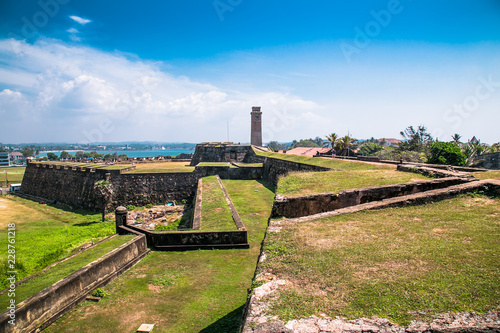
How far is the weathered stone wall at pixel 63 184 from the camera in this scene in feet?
65.1

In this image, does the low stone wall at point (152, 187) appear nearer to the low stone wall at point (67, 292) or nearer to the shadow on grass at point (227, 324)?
the low stone wall at point (67, 292)

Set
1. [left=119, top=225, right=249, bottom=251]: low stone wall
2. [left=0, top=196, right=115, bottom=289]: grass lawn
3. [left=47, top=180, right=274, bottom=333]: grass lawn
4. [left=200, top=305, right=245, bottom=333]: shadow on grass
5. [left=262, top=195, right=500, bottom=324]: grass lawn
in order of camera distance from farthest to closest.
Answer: [left=0, top=196, right=115, bottom=289]: grass lawn < [left=119, top=225, right=249, bottom=251]: low stone wall < [left=47, top=180, right=274, bottom=333]: grass lawn < [left=200, top=305, right=245, bottom=333]: shadow on grass < [left=262, top=195, right=500, bottom=324]: grass lawn

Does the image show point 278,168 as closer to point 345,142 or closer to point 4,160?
point 345,142

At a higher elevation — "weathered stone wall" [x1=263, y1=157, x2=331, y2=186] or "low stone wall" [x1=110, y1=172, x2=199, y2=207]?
"weathered stone wall" [x1=263, y1=157, x2=331, y2=186]

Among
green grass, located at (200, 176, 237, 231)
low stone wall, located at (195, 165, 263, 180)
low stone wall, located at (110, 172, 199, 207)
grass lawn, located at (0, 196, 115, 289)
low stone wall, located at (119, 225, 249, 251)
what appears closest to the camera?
low stone wall, located at (119, 225, 249, 251)

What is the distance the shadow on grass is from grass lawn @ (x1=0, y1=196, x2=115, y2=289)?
20.6ft

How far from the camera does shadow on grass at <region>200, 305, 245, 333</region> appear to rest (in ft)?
14.8

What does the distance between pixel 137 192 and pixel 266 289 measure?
18108mm

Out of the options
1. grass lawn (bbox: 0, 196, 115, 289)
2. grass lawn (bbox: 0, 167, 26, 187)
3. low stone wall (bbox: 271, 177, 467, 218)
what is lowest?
grass lawn (bbox: 0, 167, 26, 187)

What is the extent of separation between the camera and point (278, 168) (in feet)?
62.4

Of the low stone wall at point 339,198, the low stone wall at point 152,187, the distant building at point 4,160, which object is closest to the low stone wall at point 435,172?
the low stone wall at point 339,198

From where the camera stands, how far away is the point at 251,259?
7.45 m

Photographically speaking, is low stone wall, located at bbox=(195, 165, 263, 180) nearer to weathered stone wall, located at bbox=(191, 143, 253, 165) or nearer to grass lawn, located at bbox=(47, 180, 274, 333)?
weathered stone wall, located at bbox=(191, 143, 253, 165)

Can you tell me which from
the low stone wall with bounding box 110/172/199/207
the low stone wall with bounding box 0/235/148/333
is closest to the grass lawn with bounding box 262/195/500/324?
the low stone wall with bounding box 0/235/148/333
